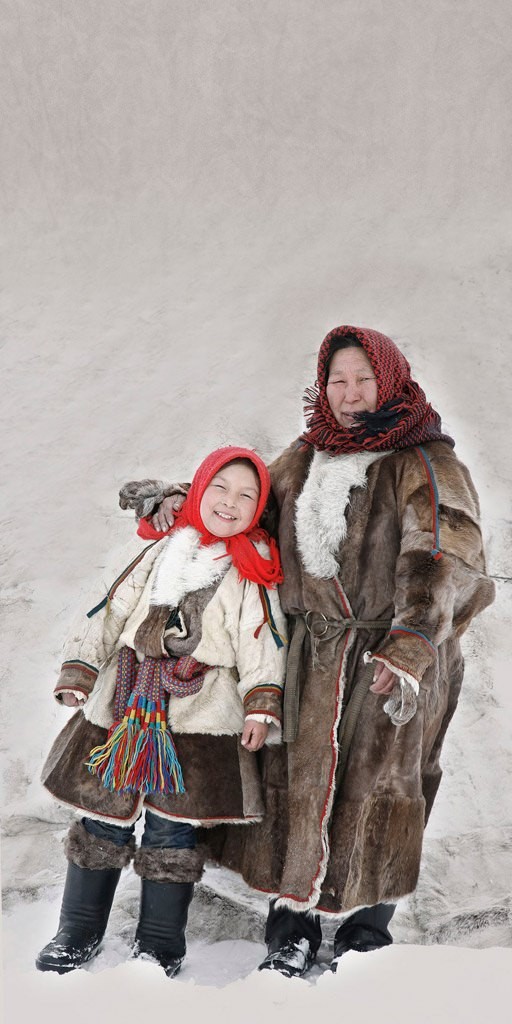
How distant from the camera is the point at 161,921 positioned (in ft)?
6.07

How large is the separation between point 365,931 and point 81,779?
0.67 meters

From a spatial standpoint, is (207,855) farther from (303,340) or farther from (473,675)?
(303,340)

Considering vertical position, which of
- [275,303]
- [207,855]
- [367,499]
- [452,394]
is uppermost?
[275,303]

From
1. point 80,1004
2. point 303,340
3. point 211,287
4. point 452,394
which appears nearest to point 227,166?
point 211,287

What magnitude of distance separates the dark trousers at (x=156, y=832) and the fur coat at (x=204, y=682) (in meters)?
0.03

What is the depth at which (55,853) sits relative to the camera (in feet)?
8.96

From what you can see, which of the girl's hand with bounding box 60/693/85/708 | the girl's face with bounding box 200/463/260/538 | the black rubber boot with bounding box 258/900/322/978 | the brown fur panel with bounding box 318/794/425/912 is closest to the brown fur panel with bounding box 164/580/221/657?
the girl's face with bounding box 200/463/260/538

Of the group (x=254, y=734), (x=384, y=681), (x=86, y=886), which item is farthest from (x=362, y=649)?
(x=86, y=886)

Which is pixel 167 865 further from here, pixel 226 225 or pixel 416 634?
pixel 226 225

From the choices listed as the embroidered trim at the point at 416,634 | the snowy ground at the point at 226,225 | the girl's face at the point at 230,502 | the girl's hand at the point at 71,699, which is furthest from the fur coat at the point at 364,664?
the snowy ground at the point at 226,225

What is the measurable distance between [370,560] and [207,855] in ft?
2.41

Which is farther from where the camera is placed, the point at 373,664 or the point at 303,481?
the point at 303,481

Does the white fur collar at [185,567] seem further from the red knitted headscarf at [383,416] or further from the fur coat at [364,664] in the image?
the red knitted headscarf at [383,416]

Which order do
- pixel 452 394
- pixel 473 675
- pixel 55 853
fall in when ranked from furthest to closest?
pixel 452 394, pixel 473 675, pixel 55 853
